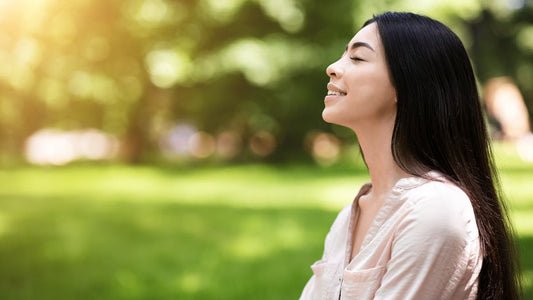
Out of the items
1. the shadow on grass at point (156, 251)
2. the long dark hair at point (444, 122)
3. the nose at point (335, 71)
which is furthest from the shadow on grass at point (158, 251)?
the nose at point (335, 71)

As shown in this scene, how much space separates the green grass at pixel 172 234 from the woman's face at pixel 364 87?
1049mm

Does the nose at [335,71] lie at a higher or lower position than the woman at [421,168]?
higher

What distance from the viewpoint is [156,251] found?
278 inches

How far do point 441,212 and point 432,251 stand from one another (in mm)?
104

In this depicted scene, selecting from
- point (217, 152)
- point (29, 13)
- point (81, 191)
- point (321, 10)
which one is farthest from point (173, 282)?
point (217, 152)

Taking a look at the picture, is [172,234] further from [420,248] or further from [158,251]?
[420,248]

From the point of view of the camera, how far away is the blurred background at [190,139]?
641 cm

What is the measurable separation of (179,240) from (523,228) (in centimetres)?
439

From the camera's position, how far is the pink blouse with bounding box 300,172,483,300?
1.51 m

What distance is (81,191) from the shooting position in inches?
497

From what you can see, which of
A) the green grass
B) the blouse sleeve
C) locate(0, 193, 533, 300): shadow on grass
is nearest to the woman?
the blouse sleeve

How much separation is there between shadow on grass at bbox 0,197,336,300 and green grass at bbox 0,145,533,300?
0.04ft

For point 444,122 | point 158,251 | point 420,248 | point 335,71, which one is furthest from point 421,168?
point 158,251

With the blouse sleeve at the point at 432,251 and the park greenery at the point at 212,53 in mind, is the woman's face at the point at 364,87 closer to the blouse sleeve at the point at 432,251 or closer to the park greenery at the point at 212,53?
the blouse sleeve at the point at 432,251
